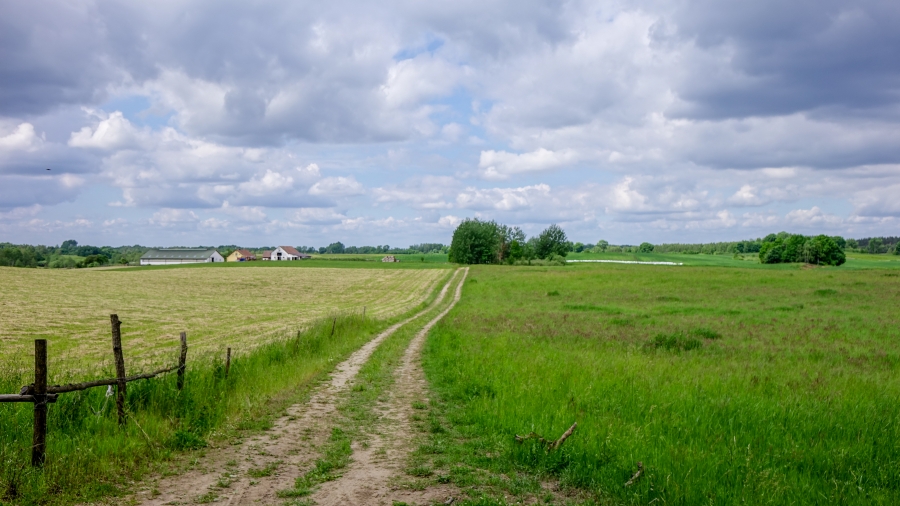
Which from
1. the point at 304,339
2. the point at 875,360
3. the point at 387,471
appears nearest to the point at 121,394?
the point at 387,471

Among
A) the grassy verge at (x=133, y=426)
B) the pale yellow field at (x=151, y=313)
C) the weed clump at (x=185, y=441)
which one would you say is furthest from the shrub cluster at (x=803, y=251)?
the weed clump at (x=185, y=441)

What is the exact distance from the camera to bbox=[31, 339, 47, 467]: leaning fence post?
7570 millimetres

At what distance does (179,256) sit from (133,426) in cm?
18159

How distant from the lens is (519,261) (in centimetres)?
15600

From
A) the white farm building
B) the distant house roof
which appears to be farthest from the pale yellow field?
the distant house roof

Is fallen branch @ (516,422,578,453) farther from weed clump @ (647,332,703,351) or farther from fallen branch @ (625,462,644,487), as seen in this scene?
weed clump @ (647,332,703,351)

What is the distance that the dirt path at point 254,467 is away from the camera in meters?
7.28

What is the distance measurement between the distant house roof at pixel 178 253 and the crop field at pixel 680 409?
169962 mm

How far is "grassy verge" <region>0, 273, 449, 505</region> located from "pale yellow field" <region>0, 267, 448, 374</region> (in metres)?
2.86

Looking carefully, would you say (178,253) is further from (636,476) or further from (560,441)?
(636,476)

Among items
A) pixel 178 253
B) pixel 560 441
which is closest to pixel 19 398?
pixel 560 441

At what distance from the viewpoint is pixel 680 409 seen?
34.5 ft

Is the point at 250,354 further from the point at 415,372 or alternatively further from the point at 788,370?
the point at 788,370

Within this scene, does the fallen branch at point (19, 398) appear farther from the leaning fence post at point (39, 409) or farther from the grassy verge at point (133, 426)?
the grassy verge at point (133, 426)
